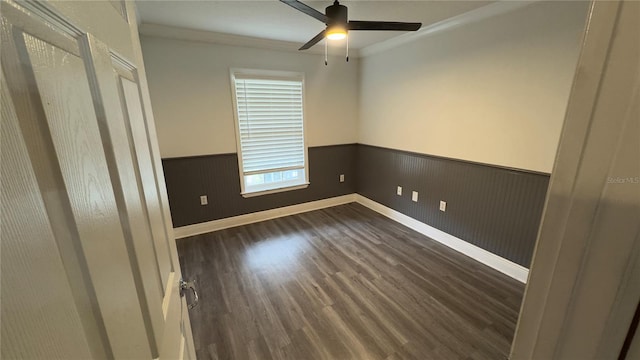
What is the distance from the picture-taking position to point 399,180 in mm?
3537

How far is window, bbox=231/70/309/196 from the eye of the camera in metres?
3.30

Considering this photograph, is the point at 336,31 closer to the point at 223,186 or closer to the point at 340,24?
the point at 340,24

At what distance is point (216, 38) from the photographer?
292 cm

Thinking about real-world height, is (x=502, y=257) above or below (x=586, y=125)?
below

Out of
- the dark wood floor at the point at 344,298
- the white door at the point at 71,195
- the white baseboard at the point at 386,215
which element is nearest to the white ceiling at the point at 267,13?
the white door at the point at 71,195

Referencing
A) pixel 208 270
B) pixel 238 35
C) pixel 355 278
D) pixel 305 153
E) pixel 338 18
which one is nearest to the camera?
pixel 338 18

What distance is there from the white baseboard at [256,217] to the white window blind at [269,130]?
1.26 feet

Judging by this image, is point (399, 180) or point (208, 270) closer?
point (208, 270)

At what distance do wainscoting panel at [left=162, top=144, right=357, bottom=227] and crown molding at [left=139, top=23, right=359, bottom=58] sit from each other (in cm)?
136

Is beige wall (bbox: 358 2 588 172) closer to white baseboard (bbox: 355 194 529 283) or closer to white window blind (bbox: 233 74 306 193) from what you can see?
white baseboard (bbox: 355 194 529 283)

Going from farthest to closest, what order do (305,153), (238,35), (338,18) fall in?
1. (305,153)
2. (238,35)
3. (338,18)

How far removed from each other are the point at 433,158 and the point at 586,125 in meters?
2.85

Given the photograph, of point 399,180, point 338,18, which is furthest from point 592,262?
point 399,180

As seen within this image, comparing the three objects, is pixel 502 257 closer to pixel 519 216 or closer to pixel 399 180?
pixel 519 216
